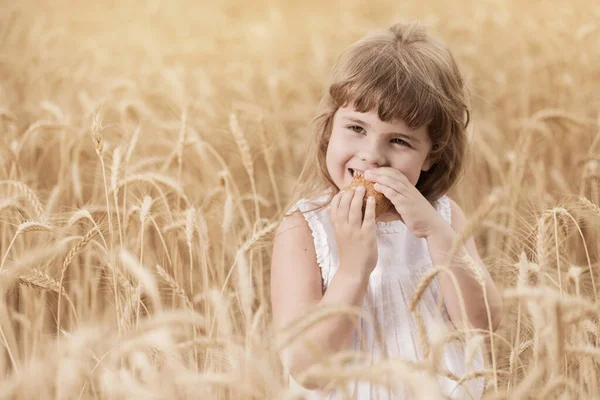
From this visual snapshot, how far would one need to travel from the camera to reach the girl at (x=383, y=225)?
2.01m

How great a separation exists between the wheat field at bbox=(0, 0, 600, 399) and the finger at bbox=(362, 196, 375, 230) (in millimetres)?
260

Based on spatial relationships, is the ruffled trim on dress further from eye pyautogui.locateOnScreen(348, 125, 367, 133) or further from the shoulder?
eye pyautogui.locateOnScreen(348, 125, 367, 133)

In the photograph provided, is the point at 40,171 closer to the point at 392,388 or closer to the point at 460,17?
the point at 392,388

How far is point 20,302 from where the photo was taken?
2510 mm

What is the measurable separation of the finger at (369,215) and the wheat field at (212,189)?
260mm

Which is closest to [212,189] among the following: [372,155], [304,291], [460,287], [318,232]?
[318,232]

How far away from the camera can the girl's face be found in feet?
6.77

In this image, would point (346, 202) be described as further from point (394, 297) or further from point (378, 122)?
point (394, 297)

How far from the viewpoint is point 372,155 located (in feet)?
6.70

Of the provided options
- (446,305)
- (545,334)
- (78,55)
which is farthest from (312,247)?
(78,55)

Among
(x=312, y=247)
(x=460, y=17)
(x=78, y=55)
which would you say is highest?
(x=460, y=17)

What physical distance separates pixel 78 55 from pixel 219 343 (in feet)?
15.3

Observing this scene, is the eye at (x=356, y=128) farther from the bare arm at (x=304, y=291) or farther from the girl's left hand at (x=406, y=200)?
the bare arm at (x=304, y=291)

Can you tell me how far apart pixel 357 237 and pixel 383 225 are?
0.88 feet
